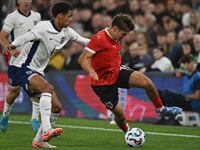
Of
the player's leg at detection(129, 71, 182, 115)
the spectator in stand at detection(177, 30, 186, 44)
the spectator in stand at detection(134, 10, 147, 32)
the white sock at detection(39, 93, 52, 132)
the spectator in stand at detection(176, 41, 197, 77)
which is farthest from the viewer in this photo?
the spectator in stand at detection(134, 10, 147, 32)

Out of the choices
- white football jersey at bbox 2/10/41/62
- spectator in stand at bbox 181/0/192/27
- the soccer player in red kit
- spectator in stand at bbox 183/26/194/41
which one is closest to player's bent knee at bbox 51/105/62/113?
the soccer player in red kit

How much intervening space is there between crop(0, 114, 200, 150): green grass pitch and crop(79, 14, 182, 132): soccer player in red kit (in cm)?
65

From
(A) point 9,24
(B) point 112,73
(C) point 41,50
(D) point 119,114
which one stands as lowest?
(D) point 119,114

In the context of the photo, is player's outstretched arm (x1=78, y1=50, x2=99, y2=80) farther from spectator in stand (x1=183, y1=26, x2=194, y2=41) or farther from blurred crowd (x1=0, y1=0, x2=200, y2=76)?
spectator in stand (x1=183, y1=26, x2=194, y2=41)

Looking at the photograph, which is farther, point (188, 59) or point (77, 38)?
point (188, 59)

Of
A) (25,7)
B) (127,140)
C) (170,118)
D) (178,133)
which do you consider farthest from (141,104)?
(127,140)

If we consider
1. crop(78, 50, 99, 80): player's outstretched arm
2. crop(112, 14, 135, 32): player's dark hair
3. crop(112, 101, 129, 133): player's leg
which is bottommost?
crop(112, 101, 129, 133): player's leg

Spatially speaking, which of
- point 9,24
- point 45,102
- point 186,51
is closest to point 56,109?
point 45,102

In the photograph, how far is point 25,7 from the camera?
14688 millimetres

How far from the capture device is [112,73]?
40.4ft

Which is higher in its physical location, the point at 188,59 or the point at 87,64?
the point at 87,64

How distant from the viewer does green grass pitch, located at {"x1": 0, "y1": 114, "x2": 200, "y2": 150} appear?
11.9 m

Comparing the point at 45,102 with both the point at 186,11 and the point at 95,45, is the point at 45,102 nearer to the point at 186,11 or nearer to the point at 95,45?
the point at 95,45

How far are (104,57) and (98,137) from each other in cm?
205
